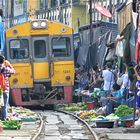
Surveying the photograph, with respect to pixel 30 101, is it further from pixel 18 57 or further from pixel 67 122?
pixel 67 122

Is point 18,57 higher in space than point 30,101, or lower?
higher

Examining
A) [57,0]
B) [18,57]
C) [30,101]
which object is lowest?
[30,101]

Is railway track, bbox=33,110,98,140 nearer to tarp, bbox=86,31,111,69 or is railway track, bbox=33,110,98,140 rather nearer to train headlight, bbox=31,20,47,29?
train headlight, bbox=31,20,47,29

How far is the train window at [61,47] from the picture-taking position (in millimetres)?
22812

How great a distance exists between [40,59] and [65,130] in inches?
335

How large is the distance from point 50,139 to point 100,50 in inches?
548

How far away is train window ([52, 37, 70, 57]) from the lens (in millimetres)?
22812

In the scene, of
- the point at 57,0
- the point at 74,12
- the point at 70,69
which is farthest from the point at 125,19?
the point at 57,0

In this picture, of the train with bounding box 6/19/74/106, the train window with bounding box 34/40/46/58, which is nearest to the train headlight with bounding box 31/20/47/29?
the train with bounding box 6/19/74/106

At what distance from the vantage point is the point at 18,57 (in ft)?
74.4

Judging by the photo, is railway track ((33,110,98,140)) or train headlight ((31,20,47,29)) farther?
train headlight ((31,20,47,29))

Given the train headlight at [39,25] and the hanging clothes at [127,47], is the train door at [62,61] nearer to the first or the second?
the train headlight at [39,25]

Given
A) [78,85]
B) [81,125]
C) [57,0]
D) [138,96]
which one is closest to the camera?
[138,96]

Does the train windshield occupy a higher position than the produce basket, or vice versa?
the train windshield
